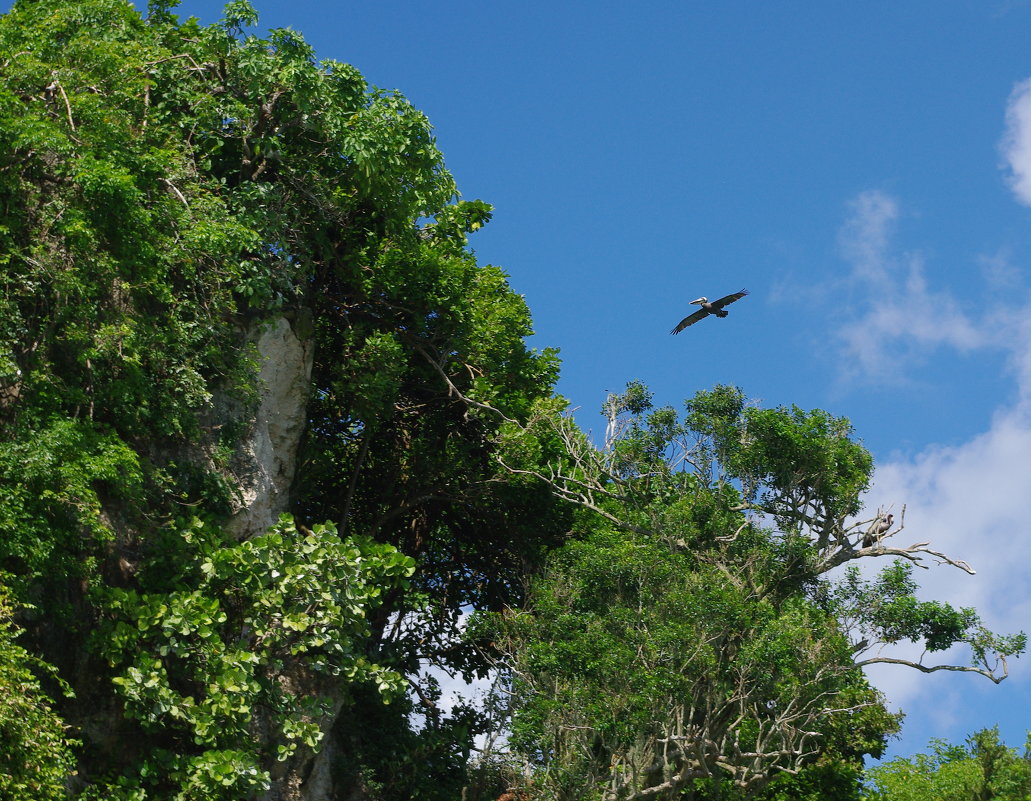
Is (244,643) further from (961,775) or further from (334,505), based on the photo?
(961,775)

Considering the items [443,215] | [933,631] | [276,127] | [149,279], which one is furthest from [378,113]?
[933,631]

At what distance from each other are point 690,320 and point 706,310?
368 millimetres

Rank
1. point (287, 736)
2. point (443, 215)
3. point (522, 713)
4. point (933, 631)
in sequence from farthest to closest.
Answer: point (443, 215)
point (933, 631)
point (522, 713)
point (287, 736)

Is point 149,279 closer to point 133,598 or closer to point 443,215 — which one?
point 133,598

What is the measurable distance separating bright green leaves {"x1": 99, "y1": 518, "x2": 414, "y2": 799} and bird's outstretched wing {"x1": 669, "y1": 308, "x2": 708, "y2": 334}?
6.79 meters

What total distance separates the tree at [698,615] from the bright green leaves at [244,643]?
8.90ft

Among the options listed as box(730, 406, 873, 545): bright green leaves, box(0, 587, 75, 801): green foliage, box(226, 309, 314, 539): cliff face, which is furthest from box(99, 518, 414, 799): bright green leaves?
box(730, 406, 873, 545): bright green leaves

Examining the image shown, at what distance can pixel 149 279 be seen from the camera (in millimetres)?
15492

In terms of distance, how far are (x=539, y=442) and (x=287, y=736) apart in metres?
7.13

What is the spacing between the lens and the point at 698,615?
18.5m

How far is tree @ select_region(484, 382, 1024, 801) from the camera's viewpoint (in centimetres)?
1809

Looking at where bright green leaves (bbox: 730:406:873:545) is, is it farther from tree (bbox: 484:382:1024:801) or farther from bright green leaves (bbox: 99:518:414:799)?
bright green leaves (bbox: 99:518:414:799)

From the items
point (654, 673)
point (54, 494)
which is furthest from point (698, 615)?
point (54, 494)

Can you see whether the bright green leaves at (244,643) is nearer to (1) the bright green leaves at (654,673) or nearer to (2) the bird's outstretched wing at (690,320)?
(1) the bright green leaves at (654,673)
